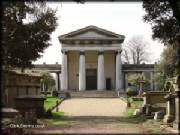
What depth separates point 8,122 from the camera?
410 inches

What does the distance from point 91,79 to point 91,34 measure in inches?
342

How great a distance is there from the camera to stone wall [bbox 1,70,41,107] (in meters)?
13.1

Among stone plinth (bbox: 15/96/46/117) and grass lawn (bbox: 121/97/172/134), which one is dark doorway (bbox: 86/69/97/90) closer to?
grass lawn (bbox: 121/97/172/134)

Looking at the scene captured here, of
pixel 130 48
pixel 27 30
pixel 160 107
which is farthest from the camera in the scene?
pixel 130 48

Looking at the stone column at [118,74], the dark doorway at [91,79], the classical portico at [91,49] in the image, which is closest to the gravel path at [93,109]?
the stone column at [118,74]

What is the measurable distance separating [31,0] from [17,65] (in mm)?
3712

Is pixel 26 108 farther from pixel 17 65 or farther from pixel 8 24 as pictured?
pixel 8 24

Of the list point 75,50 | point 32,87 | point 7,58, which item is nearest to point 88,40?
point 75,50

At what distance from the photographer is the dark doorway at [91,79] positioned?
47438mm

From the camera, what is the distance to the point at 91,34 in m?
43.7

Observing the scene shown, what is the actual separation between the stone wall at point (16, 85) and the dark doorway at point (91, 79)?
31.1 meters

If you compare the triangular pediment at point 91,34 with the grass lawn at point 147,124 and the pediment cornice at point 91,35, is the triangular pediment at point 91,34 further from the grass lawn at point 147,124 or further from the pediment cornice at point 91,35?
the grass lawn at point 147,124

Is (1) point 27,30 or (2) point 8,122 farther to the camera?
(1) point 27,30

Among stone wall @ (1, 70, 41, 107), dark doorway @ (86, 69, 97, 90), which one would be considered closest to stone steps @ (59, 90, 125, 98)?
dark doorway @ (86, 69, 97, 90)
